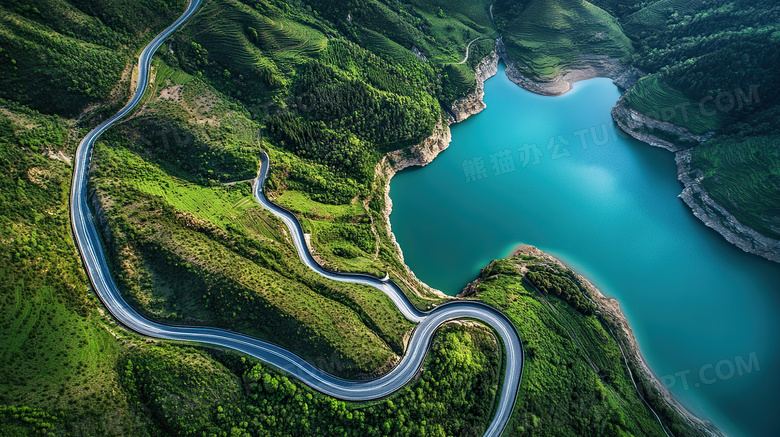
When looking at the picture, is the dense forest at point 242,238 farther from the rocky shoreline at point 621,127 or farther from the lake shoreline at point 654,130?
the lake shoreline at point 654,130

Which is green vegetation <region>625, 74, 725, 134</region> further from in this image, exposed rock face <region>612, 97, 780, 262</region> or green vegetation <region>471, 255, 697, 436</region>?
green vegetation <region>471, 255, 697, 436</region>

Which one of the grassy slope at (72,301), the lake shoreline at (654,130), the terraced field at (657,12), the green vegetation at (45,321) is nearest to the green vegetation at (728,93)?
Answer: the lake shoreline at (654,130)

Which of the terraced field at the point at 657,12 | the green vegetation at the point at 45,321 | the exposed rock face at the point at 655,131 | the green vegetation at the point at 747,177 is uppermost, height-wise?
the terraced field at the point at 657,12

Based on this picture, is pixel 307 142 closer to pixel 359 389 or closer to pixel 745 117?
pixel 359 389

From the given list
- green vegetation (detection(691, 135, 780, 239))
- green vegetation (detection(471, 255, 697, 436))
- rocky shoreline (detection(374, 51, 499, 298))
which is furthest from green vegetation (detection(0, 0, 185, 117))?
green vegetation (detection(691, 135, 780, 239))

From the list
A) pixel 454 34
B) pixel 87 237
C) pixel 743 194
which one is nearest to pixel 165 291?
pixel 87 237

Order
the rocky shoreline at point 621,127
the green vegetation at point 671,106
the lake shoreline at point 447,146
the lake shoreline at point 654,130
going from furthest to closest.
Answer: the green vegetation at point 671,106 < the lake shoreline at point 654,130 < the rocky shoreline at point 621,127 < the lake shoreline at point 447,146
